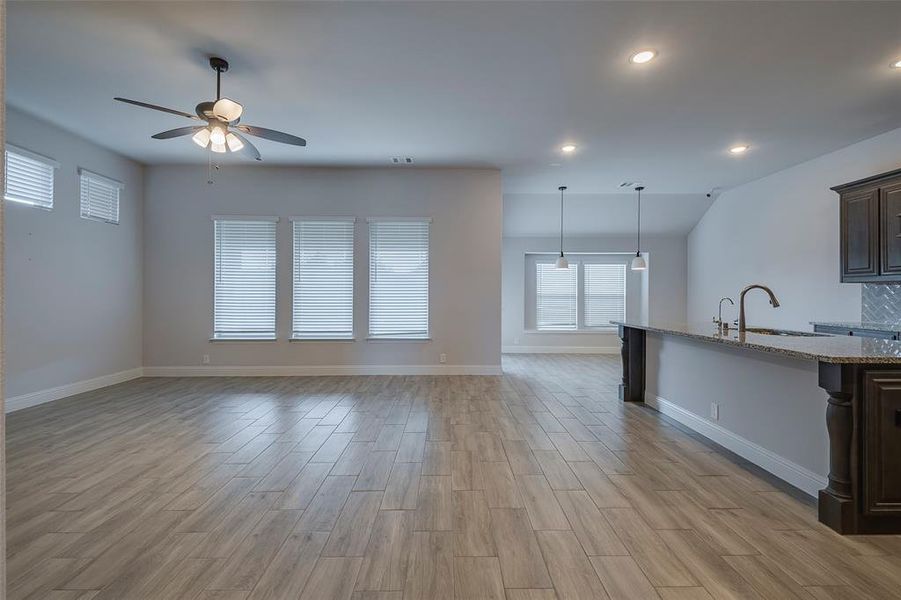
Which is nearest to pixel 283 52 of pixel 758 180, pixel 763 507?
pixel 763 507

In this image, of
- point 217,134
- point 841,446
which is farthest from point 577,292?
point 217,134

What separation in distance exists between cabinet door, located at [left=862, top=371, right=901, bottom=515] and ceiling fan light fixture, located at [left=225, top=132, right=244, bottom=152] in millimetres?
4499

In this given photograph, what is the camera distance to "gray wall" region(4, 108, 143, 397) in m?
4.29

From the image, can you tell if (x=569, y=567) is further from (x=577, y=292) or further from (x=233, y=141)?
(x=577, y=292)

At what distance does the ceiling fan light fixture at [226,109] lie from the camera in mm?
3053

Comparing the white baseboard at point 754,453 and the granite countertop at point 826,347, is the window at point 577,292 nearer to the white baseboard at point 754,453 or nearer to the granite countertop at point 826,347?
the white baseboard at point 754,453

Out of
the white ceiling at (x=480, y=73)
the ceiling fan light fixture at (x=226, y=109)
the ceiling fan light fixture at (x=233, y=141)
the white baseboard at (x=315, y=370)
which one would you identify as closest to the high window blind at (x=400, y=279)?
the white baseboard at (x=315, y=370)

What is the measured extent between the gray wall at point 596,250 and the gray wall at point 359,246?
9.87 ft

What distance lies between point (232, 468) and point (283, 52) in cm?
312

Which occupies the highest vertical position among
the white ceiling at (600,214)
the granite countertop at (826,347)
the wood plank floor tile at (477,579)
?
the white ceiling at (600,214)

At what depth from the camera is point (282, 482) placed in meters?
2.67

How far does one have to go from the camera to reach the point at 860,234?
445 cm

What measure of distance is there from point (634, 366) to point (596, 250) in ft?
15.8

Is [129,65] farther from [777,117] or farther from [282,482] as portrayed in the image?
[777,117]
